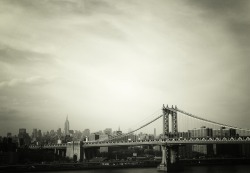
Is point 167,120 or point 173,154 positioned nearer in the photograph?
point 173,154

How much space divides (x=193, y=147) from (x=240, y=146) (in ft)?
60.7

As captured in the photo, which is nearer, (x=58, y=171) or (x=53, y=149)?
(x=58, y=171)

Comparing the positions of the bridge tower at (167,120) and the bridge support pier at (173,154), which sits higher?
the bridge tower at (167,120)

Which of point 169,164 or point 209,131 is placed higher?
point 209,131

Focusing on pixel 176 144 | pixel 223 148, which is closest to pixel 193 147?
pixel 223 148

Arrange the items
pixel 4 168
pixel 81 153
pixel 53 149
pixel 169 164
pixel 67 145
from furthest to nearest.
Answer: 1. pixel 53 149
2. pixel 67 145
3. pixel 81 153
4. pixel 4 168
5. pixel 169 164

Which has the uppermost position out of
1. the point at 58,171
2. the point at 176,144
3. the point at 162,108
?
the point at 162,108

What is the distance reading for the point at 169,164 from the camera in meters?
71.7

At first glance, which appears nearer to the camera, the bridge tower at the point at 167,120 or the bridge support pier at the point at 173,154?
the bridge support pier at the point at 173,154

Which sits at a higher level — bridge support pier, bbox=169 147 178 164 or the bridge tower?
the bridge tower

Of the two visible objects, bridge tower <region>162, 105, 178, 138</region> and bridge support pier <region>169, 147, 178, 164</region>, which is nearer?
bridge support pier <region>169, 147, 178, 164</region>

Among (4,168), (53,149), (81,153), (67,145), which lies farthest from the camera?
(53,149)

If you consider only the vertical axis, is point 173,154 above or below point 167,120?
below

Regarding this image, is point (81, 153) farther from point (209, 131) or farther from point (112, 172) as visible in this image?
point (209, 131)
